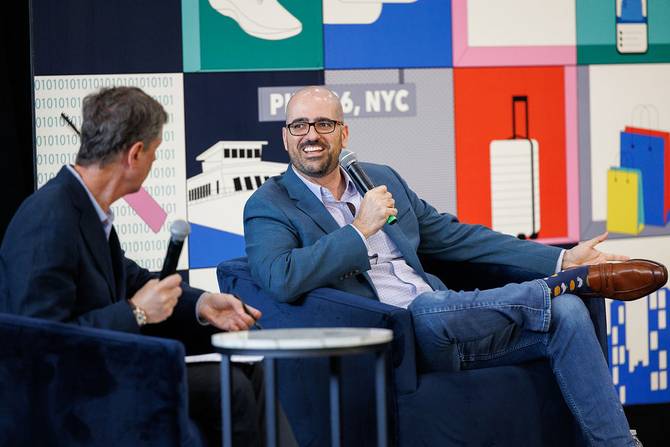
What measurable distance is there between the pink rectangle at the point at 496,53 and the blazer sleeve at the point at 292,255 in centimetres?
144

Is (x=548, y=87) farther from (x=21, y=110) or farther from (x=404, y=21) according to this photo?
(x=21, y=110)

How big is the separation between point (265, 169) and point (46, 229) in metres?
1.90

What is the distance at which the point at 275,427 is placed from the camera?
7.03 feet

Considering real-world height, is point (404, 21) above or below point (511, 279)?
above

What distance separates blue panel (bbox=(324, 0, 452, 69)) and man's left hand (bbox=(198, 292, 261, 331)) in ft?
5.60

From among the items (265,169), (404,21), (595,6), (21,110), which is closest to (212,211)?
(265,169)

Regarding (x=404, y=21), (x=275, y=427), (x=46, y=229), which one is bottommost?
(x=275, y=427)

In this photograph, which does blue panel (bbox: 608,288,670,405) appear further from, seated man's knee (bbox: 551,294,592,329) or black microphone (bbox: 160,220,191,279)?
black microphone (bbox: 160,220,191,279)

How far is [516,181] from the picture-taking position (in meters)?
4.18

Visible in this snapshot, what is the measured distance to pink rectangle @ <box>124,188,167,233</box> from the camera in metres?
3.84

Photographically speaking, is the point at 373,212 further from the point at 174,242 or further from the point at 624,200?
the point at 624,200

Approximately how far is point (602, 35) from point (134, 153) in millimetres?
2613

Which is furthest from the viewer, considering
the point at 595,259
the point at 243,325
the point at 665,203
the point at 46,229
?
the point at 665,203

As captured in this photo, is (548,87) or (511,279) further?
(548,87)
